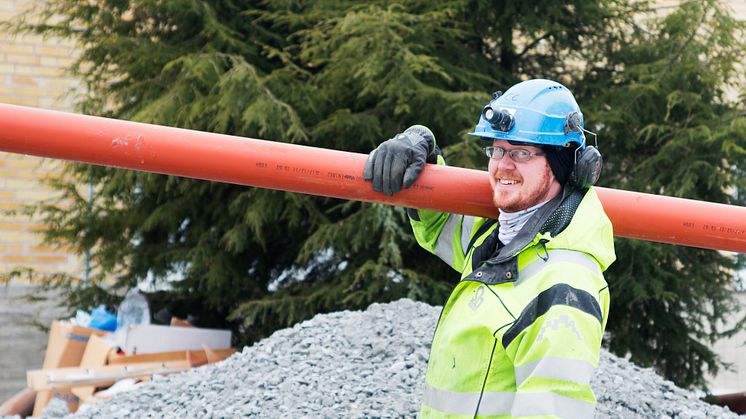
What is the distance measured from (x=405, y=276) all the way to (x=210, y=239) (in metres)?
1.86

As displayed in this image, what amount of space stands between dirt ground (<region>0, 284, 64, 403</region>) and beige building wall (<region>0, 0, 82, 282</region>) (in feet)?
1.18

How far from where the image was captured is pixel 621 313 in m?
8.01

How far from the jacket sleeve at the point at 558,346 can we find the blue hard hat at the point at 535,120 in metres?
0.43

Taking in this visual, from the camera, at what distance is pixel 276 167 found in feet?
10.0

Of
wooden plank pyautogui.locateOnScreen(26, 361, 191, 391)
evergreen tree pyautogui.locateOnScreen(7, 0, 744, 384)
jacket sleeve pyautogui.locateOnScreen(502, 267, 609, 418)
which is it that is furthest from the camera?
evergreen tree pyautogui.locateOnScreen(7, 0, 744, 384)

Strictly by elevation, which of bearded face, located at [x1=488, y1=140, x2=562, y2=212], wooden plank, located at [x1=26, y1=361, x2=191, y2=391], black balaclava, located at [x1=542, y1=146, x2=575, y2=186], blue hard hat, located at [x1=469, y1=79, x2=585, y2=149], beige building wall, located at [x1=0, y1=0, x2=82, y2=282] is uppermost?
beige building wall, located at [x1=0, y1=0, x2=82, y2=282]

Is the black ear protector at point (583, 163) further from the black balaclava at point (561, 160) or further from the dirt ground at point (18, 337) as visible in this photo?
the dirt ground at point (18, 337)

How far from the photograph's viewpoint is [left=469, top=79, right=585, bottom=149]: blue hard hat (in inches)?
105

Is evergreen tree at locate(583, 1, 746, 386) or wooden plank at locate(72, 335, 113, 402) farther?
wooden plank at locate(72, 335, 113, 402)

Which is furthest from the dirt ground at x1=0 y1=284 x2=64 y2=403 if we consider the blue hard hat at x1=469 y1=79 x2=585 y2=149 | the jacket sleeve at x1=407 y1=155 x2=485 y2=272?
the blue hard hat at x1=469 y1=79 x2=585 y2=149

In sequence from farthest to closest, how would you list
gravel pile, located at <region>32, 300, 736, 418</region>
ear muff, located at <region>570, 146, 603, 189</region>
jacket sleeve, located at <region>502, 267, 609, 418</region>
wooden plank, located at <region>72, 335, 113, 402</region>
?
wooden plank, located at <region>72, 335, 113, 402</region>
gravel pile, located at <region>32, 300, 736, 418</region>
ear muff, located at <region>570, 146, 603, 189</region>
jacket sleeve, located at <region>502, 267, 609, 418</region>

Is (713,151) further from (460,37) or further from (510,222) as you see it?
(510,222)

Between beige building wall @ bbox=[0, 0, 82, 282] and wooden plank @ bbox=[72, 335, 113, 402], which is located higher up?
beige building wall @ bbox=[0, 0, 82, 282]

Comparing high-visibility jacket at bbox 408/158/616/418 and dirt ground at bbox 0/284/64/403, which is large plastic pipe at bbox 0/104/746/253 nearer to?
high-visibility jacket at bbox 408/158/616/418
